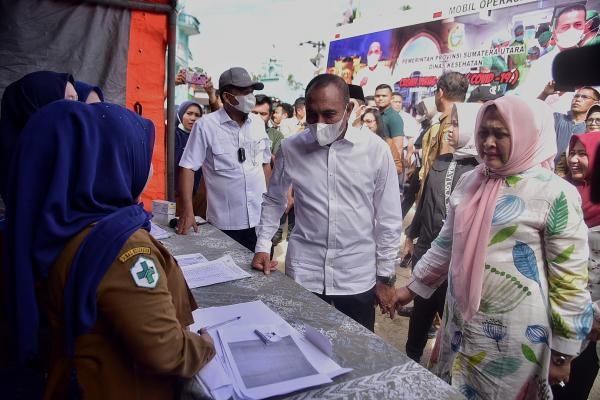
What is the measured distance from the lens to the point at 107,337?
0.98 m

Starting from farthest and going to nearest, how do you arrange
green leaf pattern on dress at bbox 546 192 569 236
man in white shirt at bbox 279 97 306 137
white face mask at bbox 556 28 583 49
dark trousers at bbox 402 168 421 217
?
1. man in white shirt at bbox 279 97 306 137
2. white face mask at bbox 556 28 583 49
3. dark trousers at bbox 402 168 421 217
4. green leaf pattern on dress at bbox 546 192 569 236

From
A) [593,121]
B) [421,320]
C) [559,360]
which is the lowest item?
[421,320]

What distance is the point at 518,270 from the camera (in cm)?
147

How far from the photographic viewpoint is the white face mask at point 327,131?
196 centimetres

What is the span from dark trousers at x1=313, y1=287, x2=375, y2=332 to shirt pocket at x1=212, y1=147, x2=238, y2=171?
1.41 meters

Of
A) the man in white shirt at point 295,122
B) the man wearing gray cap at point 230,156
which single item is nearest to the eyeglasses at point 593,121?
the man wearing gray cap at point 230,156

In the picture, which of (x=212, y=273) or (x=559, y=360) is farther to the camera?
(x=212, y=273)

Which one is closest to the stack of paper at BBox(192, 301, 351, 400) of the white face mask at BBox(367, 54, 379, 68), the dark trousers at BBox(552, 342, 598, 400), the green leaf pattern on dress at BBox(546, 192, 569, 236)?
the green leaf pattern on dress at BBox(546, 192, 569, 236)

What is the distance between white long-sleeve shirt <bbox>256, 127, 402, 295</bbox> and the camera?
2008 mm

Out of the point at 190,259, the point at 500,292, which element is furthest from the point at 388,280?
the point at 190,259

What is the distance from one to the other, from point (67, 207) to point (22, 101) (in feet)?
4.51

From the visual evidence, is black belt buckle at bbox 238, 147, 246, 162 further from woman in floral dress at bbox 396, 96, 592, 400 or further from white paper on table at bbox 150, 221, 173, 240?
woman in floral dress at bbox 396, 96, 592, 400

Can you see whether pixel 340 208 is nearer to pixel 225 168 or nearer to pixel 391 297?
pixel 391 297

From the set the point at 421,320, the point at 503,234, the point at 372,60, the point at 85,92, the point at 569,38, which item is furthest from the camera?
the point at 372,60
